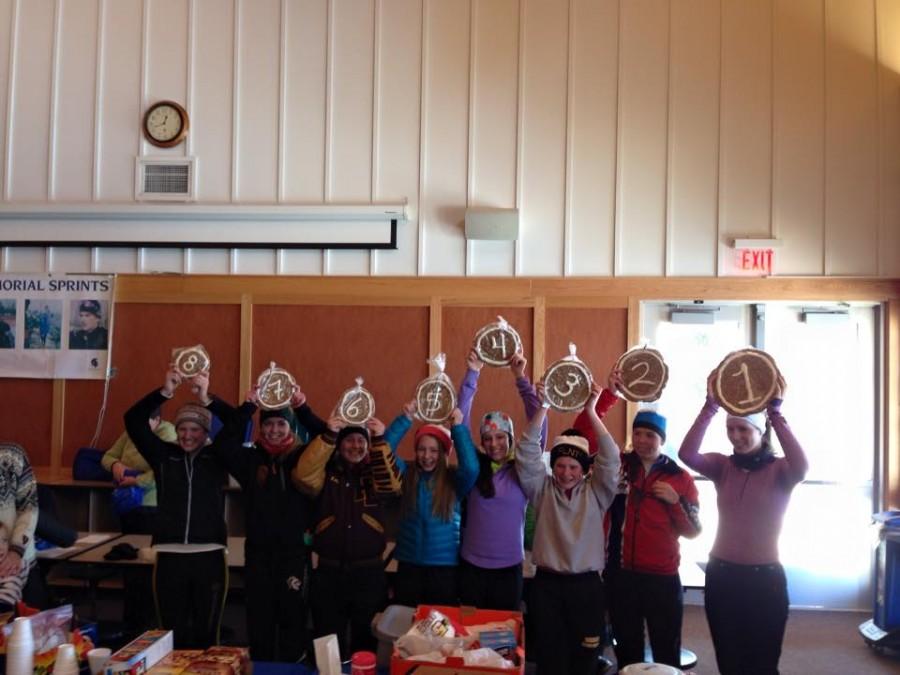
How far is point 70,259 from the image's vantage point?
5.61 metres

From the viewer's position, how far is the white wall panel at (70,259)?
18.3ft

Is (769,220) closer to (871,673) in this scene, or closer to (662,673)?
(871,673)

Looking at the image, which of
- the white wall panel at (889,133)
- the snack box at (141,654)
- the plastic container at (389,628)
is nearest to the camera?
the snack box at (141,654)

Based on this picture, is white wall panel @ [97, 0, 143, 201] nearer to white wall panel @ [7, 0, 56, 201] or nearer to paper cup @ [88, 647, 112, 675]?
white wall panel @ [7, 0, 56, 201]

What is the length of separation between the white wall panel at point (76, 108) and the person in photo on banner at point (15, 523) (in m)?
3.26

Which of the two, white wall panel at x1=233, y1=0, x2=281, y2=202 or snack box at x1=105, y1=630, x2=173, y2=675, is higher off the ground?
white wall panel at x1=233, y1=0, x2=281, y2=202

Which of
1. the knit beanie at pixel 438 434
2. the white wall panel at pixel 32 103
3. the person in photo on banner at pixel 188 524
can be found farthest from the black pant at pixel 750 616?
the white wall panel at pixel 32 103

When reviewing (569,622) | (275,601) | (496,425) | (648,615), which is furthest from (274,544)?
(648,615)

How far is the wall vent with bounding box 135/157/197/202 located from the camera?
5.50m

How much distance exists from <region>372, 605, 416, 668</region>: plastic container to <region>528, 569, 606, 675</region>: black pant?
588 mm

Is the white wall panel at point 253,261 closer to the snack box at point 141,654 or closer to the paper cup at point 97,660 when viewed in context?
the snack box at point 141,654

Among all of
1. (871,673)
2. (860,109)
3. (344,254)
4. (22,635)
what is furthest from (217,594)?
(860,109)

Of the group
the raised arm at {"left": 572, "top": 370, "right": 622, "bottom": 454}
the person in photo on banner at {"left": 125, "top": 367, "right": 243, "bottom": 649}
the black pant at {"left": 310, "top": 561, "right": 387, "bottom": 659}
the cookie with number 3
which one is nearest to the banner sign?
the cookie with number 3

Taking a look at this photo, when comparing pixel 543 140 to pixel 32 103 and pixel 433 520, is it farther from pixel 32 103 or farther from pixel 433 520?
pixel 32 103
